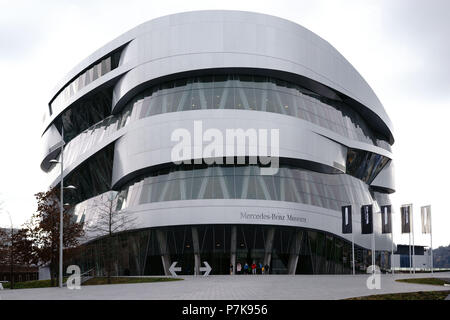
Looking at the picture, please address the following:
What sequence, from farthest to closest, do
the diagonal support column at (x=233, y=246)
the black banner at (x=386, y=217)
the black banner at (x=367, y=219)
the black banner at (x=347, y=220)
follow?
1. the black banner at (x=386, y=217)
2. the diagonal support column at (x=233, y=246)
3. the black banner at (x=347, y=220)
4. the black banner at (x=367, y=219)

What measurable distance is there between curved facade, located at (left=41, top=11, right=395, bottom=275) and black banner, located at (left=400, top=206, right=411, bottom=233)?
19.6 feet

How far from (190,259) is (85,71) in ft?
88.7

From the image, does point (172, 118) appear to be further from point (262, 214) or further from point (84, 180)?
point (84, 180)

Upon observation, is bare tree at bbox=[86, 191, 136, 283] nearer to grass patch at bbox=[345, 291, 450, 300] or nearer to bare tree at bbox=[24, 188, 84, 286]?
bare tree at bbox=[24, 188, 84, 286]

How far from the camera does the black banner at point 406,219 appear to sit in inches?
2072

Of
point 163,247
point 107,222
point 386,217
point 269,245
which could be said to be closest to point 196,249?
point 163,247

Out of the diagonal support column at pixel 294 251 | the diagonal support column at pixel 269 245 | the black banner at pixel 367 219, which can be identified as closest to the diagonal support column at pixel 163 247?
the diagonal support column at pixel 269 245

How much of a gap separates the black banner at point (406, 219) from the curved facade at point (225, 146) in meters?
5.98

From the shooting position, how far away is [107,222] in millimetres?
55906

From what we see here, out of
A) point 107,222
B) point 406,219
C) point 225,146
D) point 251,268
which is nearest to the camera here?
point 225,146

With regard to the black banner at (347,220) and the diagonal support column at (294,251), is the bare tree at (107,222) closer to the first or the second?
the diagonal support column at (294,251)

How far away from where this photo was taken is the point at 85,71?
6525cm

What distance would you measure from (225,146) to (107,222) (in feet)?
49.1

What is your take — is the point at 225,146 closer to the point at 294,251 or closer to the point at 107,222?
the point at 294,251
